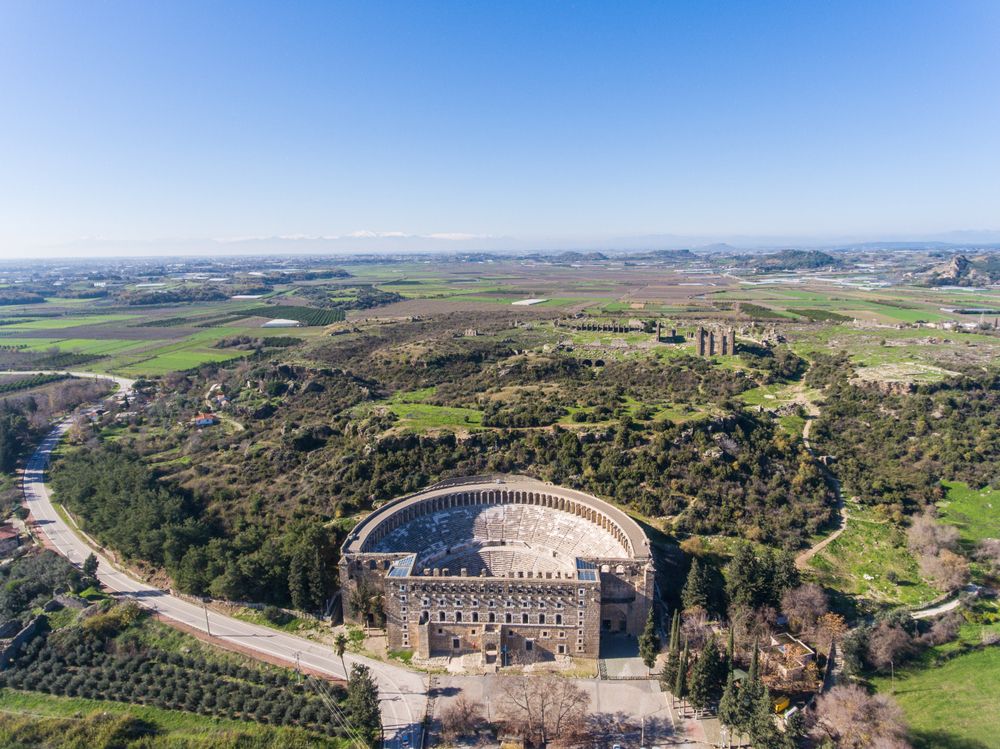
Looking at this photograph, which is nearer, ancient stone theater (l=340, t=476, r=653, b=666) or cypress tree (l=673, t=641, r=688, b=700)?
cypress tree (l=673, t=641, r=688, b=700)

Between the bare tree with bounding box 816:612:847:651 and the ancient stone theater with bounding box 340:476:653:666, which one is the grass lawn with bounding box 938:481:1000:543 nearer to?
the bare tree with bounding box 816:612:847:651

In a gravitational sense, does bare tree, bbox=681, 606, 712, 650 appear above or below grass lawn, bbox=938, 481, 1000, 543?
below

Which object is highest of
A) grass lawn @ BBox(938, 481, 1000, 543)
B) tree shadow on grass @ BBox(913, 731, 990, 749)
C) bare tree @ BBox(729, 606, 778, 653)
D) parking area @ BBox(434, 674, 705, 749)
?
grass lawn @ BBox(938, 481, 1000, 543)

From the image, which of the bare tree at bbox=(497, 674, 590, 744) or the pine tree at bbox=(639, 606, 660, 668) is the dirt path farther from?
the bare tree at bbox=(497, 674, 590, 744)

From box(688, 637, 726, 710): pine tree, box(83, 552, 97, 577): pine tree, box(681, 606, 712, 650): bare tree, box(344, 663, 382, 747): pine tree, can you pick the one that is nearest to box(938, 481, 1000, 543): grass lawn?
box(681, 606, 712, 650): bare tree

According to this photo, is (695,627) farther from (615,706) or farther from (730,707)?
(615,706)

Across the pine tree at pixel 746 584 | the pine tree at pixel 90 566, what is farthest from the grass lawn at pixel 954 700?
the pine tree at pixel 90 566

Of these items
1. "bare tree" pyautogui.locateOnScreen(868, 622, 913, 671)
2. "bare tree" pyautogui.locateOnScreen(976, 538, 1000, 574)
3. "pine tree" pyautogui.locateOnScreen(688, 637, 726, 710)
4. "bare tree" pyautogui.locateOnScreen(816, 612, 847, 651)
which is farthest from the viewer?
"bare tree" pyautogui.locateOnScreen(976, 538, 1000, 574)

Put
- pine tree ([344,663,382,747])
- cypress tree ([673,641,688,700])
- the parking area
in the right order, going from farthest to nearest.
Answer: cypress tree ([673,641,688,700]) < the parking area < pine tree ([344,663,382,747])

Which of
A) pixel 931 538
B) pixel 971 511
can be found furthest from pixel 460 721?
pixel 971 511
